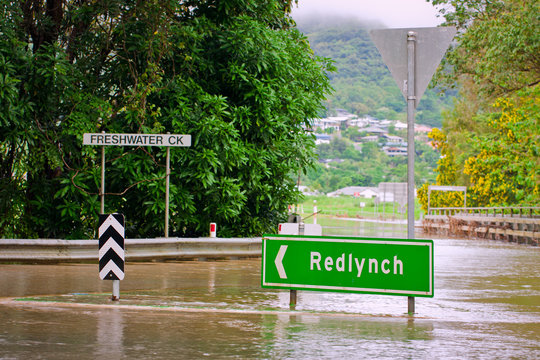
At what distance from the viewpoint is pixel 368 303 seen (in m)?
12.7

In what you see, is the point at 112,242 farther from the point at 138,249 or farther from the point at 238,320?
the point at 138,249

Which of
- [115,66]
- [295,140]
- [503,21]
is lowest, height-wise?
[295,140]

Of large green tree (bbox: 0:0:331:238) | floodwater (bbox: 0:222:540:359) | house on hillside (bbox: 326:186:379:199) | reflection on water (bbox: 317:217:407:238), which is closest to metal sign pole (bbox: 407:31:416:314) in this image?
floodwater (bbox: 0:222:540:359)

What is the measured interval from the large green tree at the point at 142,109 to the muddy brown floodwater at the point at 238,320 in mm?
4625

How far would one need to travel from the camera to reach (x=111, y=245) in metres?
11.6

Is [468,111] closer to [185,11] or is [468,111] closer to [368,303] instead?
[185,11]

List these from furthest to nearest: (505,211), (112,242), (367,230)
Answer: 1. (505,211)
2. (367,230)
3. (112,242)

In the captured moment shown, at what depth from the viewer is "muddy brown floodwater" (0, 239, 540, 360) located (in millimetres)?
7984

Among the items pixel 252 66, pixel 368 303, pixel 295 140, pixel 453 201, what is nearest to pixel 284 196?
pixel 295 140

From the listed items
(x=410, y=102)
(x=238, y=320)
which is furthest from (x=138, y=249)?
(x=410, y=102)

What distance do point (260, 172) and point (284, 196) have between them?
192 centimetres

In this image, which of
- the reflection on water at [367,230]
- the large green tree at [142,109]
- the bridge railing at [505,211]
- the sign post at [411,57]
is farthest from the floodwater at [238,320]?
the bridge railing at [505,211]

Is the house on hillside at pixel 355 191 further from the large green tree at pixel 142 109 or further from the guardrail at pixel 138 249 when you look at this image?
the guardrail at pixel 138 249

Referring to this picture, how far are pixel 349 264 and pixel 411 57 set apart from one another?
9.42 feet
